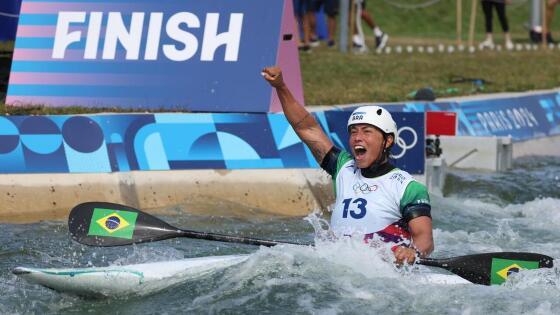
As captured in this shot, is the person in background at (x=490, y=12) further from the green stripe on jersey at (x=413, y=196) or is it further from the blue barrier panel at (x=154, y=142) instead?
the green stripe on jersey at (x=413, y=196)

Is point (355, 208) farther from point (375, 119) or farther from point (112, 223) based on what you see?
point (112, 223)

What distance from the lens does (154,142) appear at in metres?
11.6

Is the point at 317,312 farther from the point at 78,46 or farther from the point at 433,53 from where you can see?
the point at 433,53

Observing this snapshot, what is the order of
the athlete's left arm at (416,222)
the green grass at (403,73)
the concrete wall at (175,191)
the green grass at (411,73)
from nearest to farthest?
the athlete's left arm at (416,222) → the concrete wall at (175,191) → the green grass at (403,73) → the green grass at (411,73)

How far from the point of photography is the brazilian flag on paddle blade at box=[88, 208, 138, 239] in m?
8.47

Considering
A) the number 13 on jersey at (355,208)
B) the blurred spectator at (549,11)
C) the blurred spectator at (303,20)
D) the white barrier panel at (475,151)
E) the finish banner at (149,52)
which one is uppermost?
the blurred spectator at (549,11)

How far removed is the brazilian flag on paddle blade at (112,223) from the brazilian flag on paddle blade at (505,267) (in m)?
2.49

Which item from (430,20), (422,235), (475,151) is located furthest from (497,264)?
(430,20)

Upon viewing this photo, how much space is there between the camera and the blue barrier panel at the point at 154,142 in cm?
1126

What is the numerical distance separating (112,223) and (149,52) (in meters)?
4.29

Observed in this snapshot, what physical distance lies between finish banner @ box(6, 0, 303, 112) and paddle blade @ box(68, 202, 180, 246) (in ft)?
12.4

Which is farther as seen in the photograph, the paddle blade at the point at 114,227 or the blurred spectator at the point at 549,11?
the blurred spectator at the point at 549,11

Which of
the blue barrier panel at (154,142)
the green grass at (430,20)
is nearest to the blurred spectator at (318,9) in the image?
the green grass at (430,20)

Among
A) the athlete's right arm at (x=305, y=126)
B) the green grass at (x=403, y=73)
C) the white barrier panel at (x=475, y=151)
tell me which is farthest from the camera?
the green grass at (x=403, y=73)
